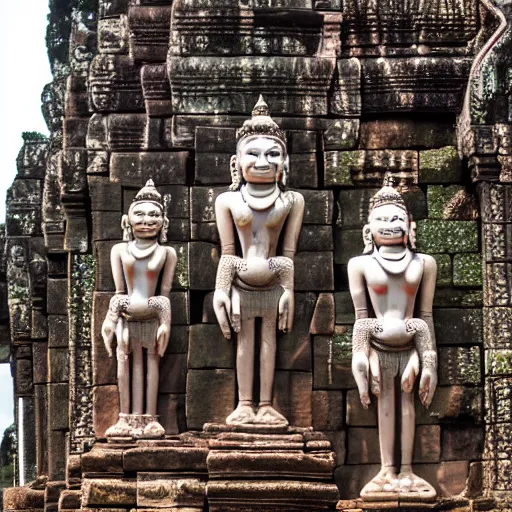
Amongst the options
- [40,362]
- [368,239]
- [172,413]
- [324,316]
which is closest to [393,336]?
[324,316]

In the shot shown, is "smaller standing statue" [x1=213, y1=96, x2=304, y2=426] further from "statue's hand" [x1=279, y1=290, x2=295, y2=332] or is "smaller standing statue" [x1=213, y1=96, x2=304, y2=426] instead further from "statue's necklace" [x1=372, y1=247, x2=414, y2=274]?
"statue's necklace" [x1=372, y1=247, x2=414, y2=274]

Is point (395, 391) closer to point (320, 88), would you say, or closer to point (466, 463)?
point (466, 463)

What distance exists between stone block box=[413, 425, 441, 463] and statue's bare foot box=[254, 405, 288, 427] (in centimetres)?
121

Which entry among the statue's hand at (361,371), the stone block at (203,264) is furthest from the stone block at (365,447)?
the stone block at (203,264)

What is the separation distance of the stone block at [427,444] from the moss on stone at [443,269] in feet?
4.32

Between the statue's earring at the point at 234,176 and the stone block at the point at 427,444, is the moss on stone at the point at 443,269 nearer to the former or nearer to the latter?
the stone block at the point at 427,444

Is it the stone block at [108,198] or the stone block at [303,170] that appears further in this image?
the stone block at [108,198]

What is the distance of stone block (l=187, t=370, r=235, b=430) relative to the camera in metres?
19.9

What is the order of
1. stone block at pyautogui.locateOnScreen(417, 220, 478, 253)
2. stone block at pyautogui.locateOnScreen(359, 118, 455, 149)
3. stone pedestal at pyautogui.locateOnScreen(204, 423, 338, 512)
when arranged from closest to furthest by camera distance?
stone pedestal at pyautogui.locateOnScreen(204, 423, 338, 512) < stone block at pyautogui.locateOnScreen(417, 220, 478, 253) < stone block at pyautogui.locateOnScreen(359, 118, 455, 149)

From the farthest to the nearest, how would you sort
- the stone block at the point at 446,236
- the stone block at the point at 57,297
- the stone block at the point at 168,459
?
the stone block at the point at 57,297 → the stone block at the point at 446,236 → the stone block at the point at 168,459

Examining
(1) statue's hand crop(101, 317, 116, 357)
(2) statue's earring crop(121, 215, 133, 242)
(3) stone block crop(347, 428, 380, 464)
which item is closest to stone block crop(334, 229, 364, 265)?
(3) stone block crop(347, 428, 380, 464)

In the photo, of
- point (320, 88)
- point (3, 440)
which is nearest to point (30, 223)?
point (3, 440)

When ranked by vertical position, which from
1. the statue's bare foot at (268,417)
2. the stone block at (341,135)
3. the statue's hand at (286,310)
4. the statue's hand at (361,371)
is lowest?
the statue's bare foot at (268,417)

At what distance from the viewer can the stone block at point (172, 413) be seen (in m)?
20.1
